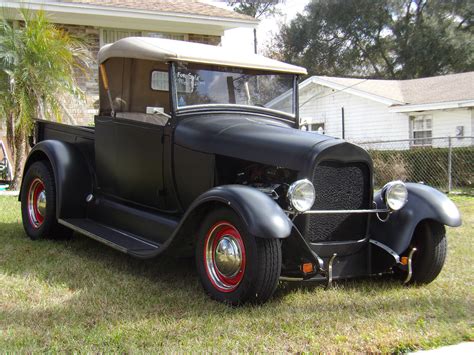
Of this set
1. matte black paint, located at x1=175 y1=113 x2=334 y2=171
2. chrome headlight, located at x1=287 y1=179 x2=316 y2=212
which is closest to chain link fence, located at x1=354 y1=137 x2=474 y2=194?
matte black paint, located at x1=175 y1=113 x2=334 y2=171

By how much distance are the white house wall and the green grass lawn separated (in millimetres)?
13269

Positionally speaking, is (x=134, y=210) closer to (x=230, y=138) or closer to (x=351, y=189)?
(x=230, y=138)

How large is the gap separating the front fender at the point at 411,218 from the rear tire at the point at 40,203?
324 centimetres

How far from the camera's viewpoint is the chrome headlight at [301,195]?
364 centimetres

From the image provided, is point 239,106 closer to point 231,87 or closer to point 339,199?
point 231,87

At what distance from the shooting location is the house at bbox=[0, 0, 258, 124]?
40.4 feet

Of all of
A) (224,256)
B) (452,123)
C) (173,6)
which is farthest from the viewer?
(452,123)

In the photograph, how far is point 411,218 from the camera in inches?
167

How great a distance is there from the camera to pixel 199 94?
480 centimetres

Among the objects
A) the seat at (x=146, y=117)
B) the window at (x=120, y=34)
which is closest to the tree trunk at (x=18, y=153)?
the window at (x=120, y=34)

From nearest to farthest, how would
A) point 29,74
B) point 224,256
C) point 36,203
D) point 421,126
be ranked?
1. point 224,256
2. point 36,203
3. point 29,74
4. point 421,126

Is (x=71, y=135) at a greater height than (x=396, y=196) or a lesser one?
greater

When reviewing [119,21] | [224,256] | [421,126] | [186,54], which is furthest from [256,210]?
[421,126]

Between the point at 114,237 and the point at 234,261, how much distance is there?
145cm
